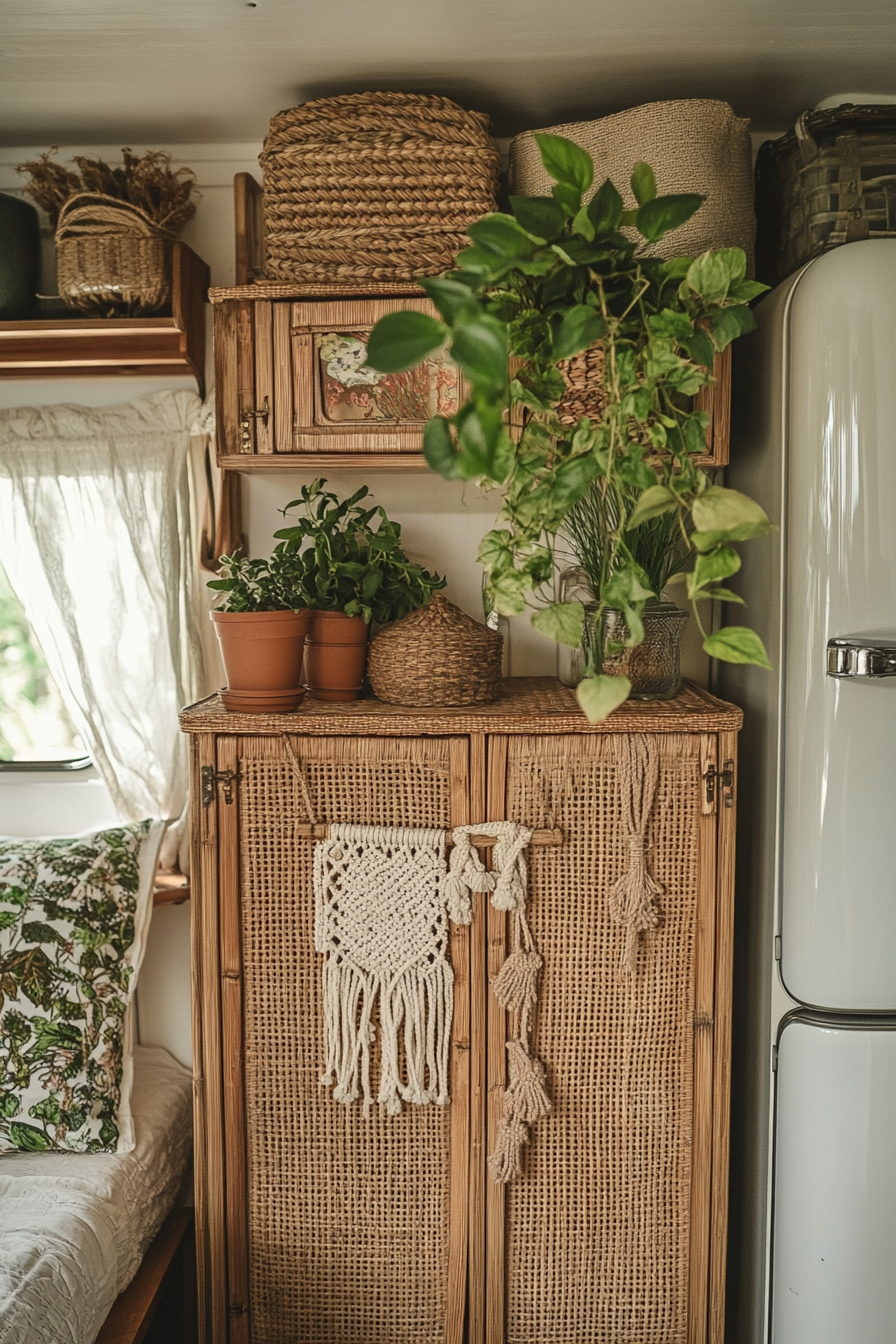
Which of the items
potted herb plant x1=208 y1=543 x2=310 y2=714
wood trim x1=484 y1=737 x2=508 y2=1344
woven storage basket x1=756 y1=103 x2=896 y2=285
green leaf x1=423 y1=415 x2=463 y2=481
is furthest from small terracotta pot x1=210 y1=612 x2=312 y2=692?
woven storage basket x1=756 y1=103 x2=896 y2=285

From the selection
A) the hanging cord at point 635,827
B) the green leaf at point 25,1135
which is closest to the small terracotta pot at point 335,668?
the hanging cord at point 635,827

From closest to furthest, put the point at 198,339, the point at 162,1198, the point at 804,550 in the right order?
the point at 804,550
the point at 162,1198
the point at 198,339

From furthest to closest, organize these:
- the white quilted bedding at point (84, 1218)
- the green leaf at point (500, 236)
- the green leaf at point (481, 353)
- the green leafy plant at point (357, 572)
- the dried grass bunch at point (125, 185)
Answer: the dried grass bunch at point (125, 185) < the green leafy plant at point (357, 572) < the white quilted bedding at point (84, 1218) < the green leaf at point (500, 236) < the green leaf at point (481, 353)

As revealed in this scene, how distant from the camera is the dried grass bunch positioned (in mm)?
1851

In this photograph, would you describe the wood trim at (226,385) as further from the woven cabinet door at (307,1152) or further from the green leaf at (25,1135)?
the green leaf at (25,1135)

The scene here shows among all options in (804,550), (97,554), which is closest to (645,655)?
(804,550)

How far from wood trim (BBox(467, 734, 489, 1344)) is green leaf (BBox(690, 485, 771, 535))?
851 mm

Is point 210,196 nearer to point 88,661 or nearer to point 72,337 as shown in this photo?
point 72,337

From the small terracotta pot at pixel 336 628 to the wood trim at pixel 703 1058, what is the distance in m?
0.62

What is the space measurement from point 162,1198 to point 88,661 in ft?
3.55

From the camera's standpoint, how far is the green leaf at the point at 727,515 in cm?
80

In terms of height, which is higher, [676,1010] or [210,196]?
[210,196]

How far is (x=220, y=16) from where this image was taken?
1.54m

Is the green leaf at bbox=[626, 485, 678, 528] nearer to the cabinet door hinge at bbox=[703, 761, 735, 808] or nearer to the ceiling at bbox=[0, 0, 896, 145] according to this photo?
the cabinet door hinge at bbox=[703, 761, 735, 808]
